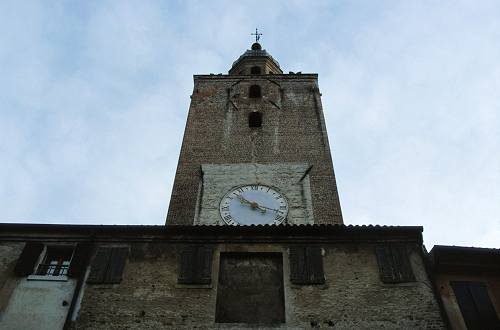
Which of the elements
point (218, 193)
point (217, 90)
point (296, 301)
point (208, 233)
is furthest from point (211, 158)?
point (296, 301)

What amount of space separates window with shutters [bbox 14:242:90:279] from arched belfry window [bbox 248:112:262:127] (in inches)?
473

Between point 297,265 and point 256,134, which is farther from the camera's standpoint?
point 256,134

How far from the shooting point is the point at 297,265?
39.3 ft

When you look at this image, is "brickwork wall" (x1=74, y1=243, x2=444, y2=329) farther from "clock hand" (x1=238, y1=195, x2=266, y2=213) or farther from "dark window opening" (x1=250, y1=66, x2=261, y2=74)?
"dark window opening" (x1=250, y1=66, x2=261, y2=74)

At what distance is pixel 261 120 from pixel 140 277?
1267 cm

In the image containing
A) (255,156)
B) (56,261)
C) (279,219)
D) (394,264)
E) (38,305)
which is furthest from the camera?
(255,156)

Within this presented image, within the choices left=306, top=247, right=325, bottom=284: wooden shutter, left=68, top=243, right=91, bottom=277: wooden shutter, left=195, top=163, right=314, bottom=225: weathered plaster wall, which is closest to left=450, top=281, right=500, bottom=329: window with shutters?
left=306, top=247, right=325, bottom=284: wooden shutter

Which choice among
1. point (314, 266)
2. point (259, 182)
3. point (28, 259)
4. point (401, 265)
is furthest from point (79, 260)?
point (259, 182)

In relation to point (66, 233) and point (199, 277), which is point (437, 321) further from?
point (66, 233)

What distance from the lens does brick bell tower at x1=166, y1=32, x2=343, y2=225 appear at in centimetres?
1847

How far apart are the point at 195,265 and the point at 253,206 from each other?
22.0 feet

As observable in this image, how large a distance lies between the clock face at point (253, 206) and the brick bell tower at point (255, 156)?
3 cm

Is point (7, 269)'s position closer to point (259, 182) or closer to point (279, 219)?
point (279, 219)

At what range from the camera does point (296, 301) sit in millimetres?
11250
